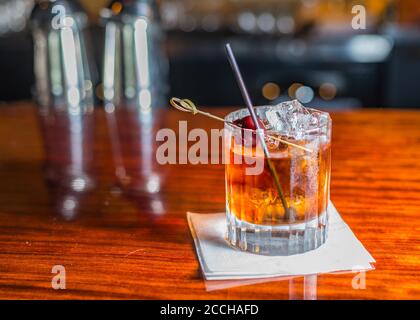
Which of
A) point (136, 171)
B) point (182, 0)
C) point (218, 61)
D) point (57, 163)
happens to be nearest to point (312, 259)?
point (136, 171)

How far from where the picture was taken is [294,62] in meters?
3.06

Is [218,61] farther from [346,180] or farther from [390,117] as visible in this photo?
[346,180]

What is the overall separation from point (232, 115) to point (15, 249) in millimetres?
344

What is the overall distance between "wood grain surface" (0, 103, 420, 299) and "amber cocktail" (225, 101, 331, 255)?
0.08 metres

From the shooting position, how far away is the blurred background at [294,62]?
304cm

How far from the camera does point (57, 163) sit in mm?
1293

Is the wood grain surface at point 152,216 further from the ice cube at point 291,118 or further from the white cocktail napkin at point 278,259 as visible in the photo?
the ice cube at point 291,118

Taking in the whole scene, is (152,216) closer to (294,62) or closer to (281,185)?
(281,185)

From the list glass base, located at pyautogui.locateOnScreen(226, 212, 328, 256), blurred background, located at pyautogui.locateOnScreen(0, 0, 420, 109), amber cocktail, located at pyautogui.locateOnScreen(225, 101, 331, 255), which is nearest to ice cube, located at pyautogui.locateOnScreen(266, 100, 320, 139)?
amber cocktail, located at pyautogui.locateOnScreen(225, 101, 331, 255)

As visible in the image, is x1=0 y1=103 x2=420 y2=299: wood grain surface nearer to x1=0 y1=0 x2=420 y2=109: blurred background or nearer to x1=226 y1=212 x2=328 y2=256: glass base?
x1=226 y1=212 x2=328 y2=256: glass base

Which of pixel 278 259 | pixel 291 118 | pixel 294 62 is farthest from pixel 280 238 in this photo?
pixel 294 62

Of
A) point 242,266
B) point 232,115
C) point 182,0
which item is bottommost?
point 242,266

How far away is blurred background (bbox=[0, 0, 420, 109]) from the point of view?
3.04 m

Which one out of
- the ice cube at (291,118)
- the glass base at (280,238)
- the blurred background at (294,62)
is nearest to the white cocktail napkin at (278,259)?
the glass base at (280,238)
